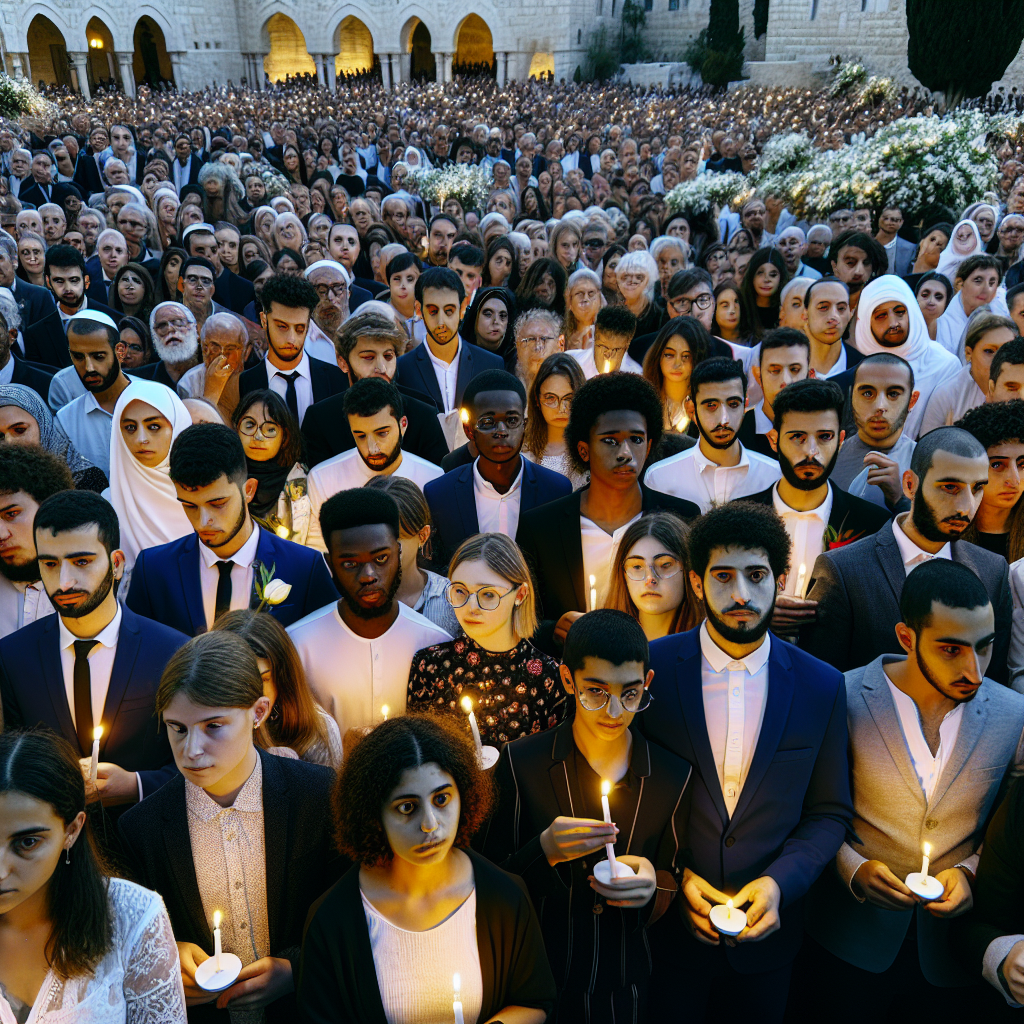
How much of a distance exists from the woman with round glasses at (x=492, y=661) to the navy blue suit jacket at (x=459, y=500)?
96cm

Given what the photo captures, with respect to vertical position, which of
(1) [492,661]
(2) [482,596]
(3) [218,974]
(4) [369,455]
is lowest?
(3) [218,974]

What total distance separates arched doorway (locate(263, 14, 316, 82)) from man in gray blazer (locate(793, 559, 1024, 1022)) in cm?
4289

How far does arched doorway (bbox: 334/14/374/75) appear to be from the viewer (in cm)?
4043

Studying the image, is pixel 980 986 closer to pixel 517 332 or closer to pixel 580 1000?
pixel 580 1000

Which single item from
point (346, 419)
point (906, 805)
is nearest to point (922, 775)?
point (906, 805)

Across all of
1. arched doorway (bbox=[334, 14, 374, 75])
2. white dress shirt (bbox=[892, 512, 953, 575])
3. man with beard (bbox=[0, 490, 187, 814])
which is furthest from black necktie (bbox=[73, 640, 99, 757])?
arched doorway (bbox=[334, 14, 374, 75])

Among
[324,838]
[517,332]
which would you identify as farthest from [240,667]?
[517,332]

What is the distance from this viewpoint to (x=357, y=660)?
3.08 metres

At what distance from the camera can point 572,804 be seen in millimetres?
2500

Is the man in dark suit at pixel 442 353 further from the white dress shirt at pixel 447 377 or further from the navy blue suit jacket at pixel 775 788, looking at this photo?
the navy blue suit jacket at pixel 775 788

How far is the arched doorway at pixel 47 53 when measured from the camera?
124ft

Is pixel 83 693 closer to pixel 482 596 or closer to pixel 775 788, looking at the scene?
pixel 482 596

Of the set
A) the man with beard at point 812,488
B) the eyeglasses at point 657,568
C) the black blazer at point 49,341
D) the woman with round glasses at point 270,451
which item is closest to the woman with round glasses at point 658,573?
the eyeglasses at point 657,568

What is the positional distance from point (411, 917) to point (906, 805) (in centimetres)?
149
